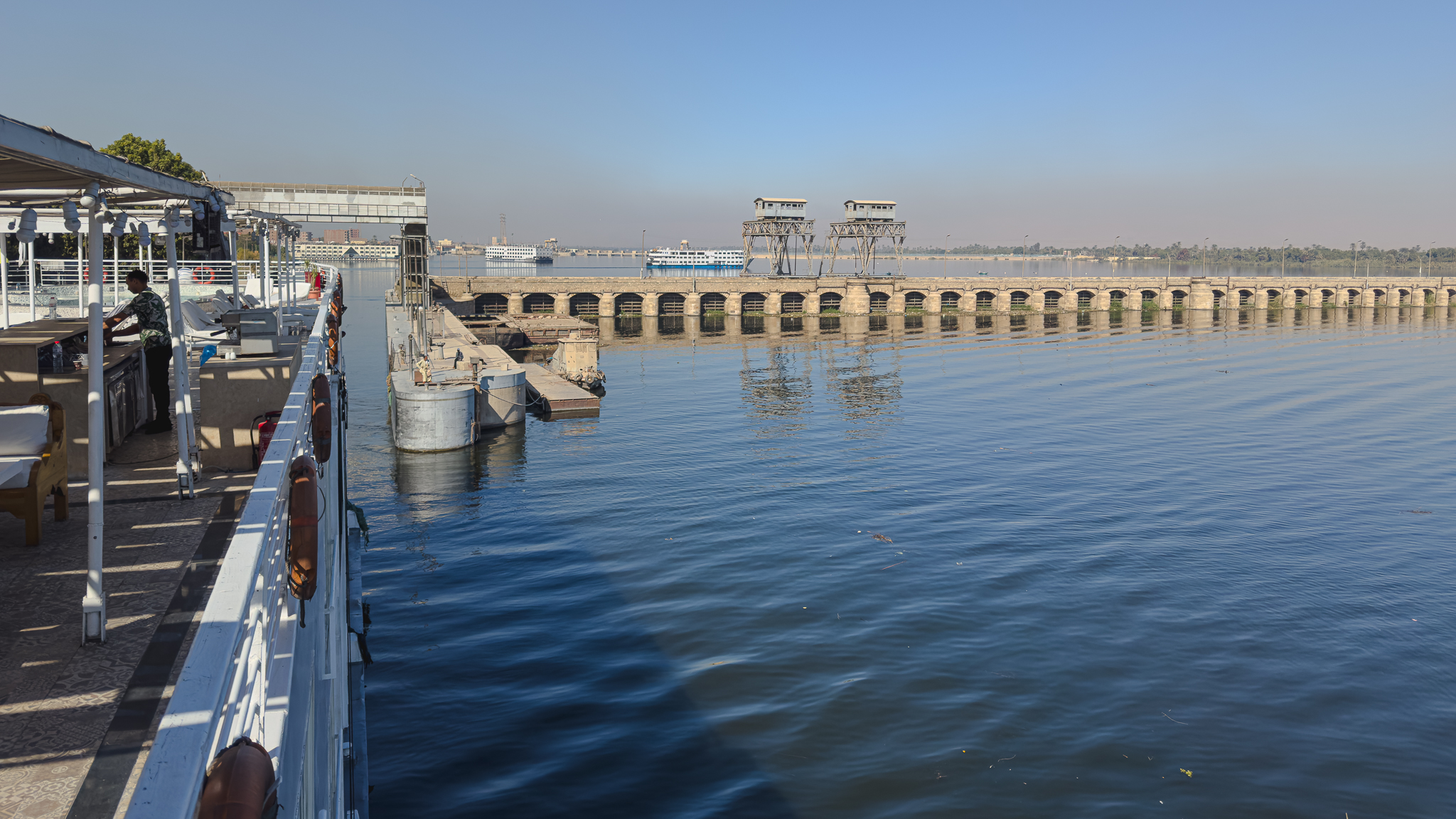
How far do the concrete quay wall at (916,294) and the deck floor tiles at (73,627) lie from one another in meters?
70.7

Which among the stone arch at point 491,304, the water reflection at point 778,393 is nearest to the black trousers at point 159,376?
the water reflection at point 778,393

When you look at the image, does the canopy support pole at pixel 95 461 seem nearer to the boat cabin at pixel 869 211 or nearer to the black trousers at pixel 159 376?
the black trousers at pixel 159 376

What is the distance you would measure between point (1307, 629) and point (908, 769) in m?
7.96

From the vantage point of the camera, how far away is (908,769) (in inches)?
410

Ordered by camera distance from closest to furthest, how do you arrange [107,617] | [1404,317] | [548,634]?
[107,617] < [548,634] < [1404,317]

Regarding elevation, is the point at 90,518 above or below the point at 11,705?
above

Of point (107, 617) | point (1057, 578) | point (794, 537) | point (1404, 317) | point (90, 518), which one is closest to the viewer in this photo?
point (90, 518)

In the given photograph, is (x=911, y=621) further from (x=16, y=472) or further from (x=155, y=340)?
(x=16, y=472)

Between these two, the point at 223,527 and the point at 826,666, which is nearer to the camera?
the point at 223,527

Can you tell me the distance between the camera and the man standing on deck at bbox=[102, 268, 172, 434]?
1041 cm

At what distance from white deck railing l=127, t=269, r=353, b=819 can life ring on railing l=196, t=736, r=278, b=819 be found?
5 cm

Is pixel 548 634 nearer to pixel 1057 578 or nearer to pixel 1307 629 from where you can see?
pixel 1057 578

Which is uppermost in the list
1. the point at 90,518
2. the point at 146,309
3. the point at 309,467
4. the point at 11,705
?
the point at 146,309

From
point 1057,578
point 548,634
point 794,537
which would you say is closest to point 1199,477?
point 1057,578
